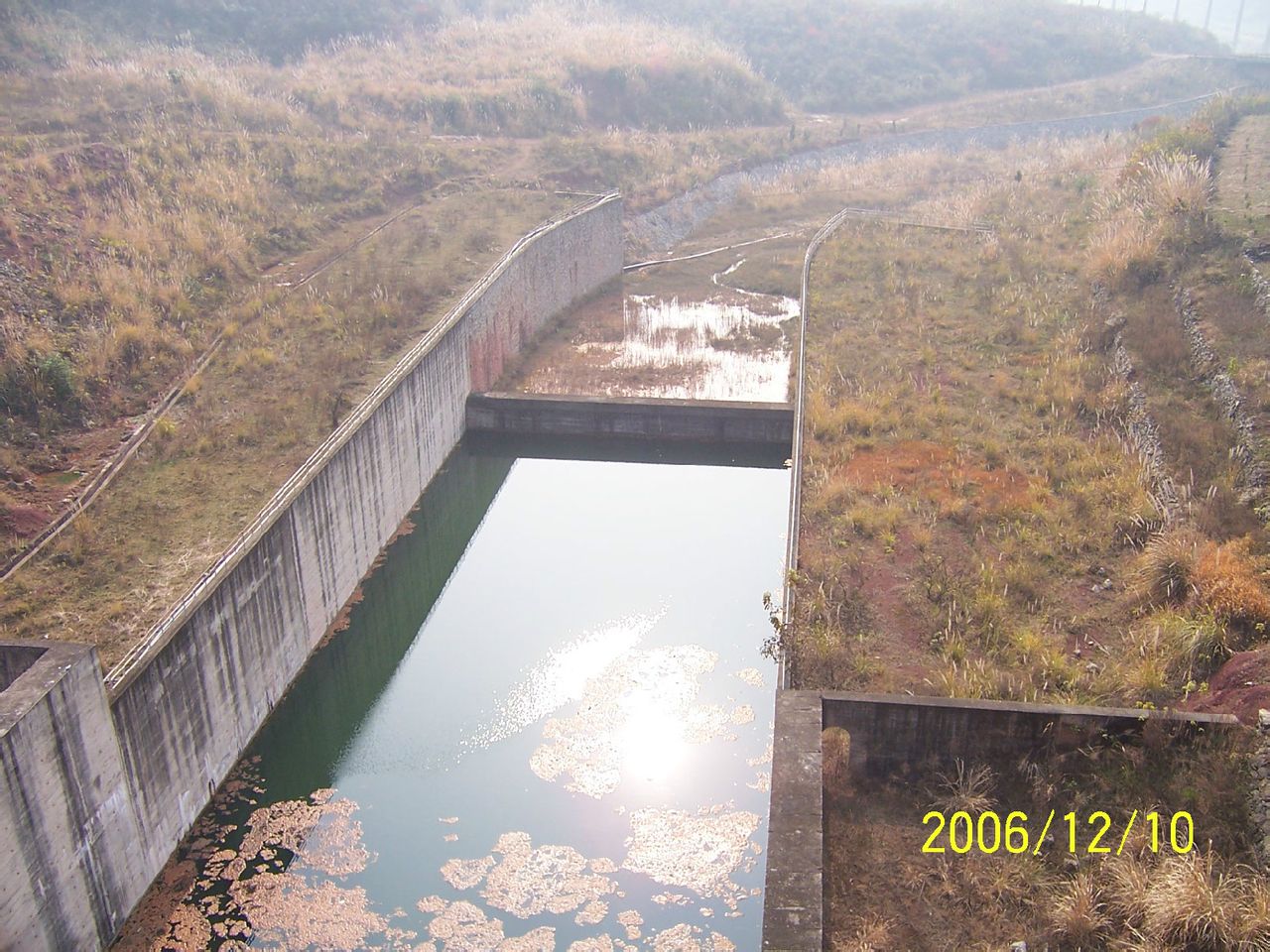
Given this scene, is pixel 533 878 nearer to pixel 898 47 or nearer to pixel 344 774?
pixel 344 774

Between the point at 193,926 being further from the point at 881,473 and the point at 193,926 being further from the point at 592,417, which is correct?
the point at 592,417

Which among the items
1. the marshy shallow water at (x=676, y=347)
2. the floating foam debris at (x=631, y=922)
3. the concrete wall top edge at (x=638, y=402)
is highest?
the concrete wall top edge at (x=638, y=402)

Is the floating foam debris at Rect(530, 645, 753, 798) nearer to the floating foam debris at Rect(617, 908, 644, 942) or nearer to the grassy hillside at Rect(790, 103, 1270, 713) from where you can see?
the floating foam debris at Rect(617, 908, 644, 942)

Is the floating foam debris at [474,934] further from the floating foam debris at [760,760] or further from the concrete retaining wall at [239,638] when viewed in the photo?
the floating foam debris at [760,760]

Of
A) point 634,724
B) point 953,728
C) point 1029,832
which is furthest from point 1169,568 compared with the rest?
point 634,724

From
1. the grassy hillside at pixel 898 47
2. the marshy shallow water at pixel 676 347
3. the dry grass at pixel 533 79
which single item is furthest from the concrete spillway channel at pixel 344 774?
the grassy hillside at pixel 898 47

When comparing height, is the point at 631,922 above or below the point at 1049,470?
below

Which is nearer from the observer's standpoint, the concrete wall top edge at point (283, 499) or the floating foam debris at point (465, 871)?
the concrete wall top edge at point (283, 499)
